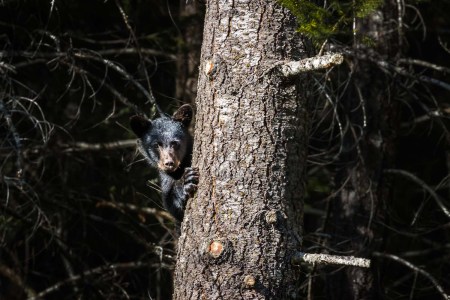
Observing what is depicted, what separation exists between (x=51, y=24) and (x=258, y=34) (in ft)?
11.8

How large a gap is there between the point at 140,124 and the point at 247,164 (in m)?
1.89

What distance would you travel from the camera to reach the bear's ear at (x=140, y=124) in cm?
506

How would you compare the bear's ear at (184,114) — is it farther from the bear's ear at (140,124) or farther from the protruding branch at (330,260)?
the protruding branch at (330,260)

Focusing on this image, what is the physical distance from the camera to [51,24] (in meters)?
6.61

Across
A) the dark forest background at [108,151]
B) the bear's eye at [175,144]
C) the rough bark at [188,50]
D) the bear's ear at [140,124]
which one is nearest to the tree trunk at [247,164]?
the bear's eye at [175,144]

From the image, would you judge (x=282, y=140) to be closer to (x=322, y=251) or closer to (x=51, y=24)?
(x=322, y=251)

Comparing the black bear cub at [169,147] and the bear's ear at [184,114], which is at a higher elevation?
the bear's ear at [184,114]

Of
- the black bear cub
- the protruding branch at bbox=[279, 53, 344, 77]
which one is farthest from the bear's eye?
the protruding branch at bbox=[279, 53, 344, 77]

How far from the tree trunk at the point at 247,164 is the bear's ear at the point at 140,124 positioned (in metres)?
1.51

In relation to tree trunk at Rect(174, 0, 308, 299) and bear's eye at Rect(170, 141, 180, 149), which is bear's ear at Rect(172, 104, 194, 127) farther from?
tree trunk at Rect(174, 0, 308, 299)

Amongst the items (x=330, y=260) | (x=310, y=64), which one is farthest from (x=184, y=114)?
(x=330, y=260)

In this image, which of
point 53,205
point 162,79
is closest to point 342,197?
point 162,79

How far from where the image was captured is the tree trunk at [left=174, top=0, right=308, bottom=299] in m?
3.35

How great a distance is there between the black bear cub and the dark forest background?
0.84m
